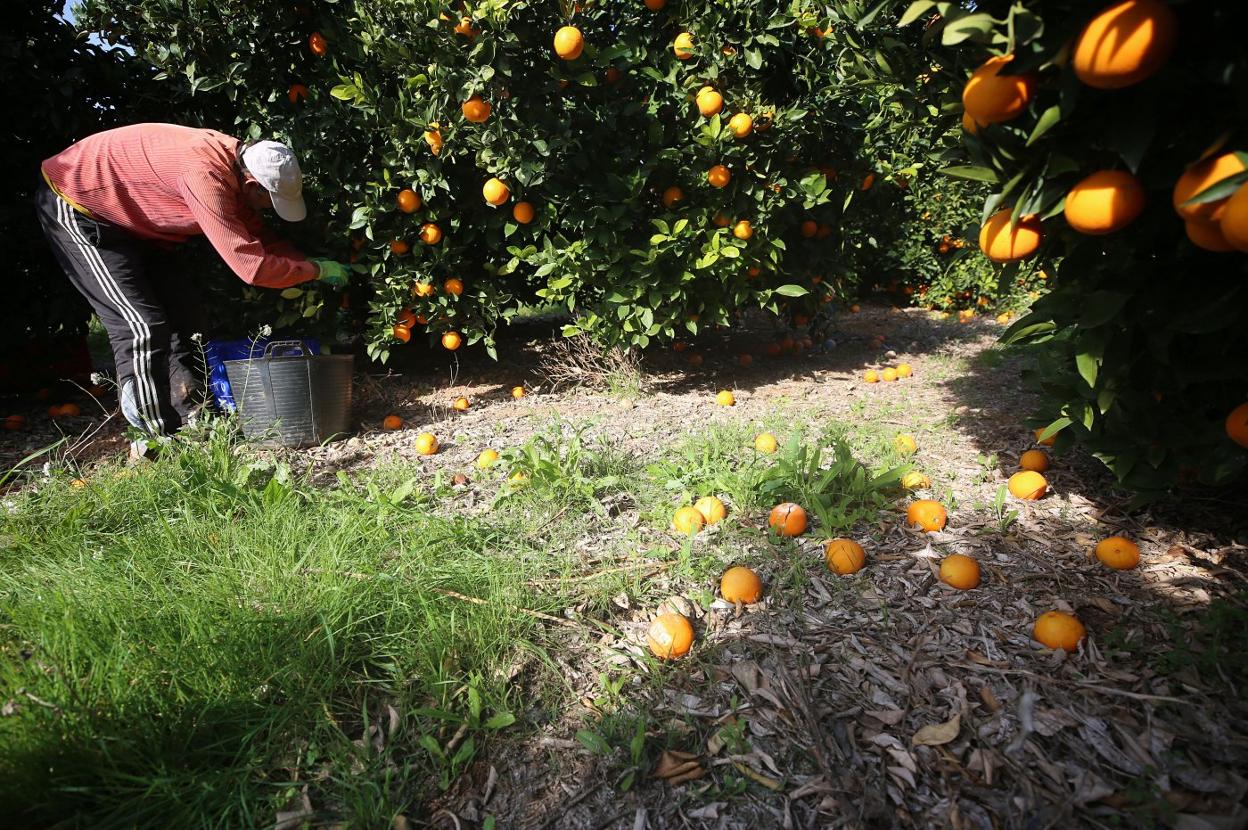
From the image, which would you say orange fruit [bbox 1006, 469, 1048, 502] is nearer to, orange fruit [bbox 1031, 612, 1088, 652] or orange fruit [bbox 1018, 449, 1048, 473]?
orange fruit [bbox 1018, 449, 1048, 473]

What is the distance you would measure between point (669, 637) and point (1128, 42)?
170 centimetres

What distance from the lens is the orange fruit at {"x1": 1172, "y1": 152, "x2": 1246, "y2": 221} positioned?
1.15m

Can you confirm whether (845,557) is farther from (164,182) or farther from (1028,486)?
(164,182)

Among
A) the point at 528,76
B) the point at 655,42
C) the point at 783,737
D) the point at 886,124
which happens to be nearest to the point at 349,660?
the point at 783,737

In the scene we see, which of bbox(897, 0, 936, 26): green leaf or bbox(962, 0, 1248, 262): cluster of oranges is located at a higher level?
bbox(897, 0, 936, 26): green leaf

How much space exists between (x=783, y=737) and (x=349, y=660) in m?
1.15

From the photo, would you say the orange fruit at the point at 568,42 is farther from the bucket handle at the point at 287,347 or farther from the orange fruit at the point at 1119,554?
the orange fruit at the point at 1119,554

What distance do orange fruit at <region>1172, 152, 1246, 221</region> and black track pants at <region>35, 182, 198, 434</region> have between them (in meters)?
3.95

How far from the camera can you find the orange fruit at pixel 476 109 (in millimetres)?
3189

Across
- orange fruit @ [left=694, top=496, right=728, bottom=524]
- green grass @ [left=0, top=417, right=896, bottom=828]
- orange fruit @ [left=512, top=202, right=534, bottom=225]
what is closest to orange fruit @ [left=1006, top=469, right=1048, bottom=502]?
green grass @ [left=0, top=417, right=896, bottom=828]

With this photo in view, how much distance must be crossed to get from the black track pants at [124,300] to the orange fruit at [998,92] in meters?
3.65

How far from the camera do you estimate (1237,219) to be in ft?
3.55

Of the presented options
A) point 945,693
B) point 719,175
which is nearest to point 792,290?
point 719,175

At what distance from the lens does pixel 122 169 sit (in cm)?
300
